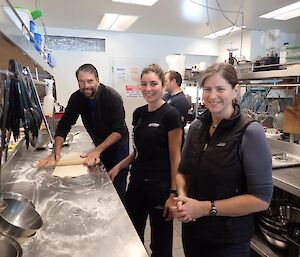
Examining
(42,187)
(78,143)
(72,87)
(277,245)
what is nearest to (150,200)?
(42,187)

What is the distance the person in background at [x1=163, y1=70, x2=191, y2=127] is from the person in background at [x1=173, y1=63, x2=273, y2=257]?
2.00m

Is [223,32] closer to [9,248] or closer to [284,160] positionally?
[284,160]

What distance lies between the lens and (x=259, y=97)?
2.95 m

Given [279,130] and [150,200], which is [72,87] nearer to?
[279,130]

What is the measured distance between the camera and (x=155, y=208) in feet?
5.16

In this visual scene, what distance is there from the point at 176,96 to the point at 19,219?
8.14 ft

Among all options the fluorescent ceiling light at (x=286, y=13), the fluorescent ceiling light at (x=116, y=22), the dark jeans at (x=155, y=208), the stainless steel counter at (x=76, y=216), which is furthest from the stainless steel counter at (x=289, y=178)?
the fluorescent ceiling light at (x=116, y=22)

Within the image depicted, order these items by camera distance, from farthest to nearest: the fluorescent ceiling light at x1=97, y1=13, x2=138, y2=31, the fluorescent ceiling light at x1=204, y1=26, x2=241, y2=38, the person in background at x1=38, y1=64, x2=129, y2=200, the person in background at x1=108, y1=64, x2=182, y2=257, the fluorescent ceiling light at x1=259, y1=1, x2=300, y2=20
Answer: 1. the fluorescent ceiling light at x1=204, y1=26, x2=241, y2=38
2. the fluorescent ceiling light at x1=97, y1=13, x2=138, y2=31
3. the fluorescent ceiling light at x1=259, y1=1, x2=300, y2=20
4. the person in background at x1=38, y1=64, x2=129, y2=200
5. the person in background at x1=108, y1=64, x2=182, y2=257

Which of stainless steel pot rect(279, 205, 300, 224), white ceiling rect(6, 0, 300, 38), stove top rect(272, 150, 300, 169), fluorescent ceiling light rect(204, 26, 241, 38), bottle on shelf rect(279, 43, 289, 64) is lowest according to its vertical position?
stainless steel pot rect(279, 205, 300, 224)

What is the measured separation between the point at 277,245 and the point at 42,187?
154cm

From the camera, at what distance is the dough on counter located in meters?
1.63

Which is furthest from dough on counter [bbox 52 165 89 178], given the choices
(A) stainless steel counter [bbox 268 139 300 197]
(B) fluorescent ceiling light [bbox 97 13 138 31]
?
(B) fluorescent ceiling light [bbox 97 13 138 31]

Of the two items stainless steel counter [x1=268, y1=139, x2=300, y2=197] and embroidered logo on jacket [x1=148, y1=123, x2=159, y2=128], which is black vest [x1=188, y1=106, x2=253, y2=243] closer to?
embroidered logo on jacket [x1=148, y1=123, x2=159, y2=128]

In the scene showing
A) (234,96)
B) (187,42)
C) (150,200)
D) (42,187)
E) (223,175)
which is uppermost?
(187,42)
